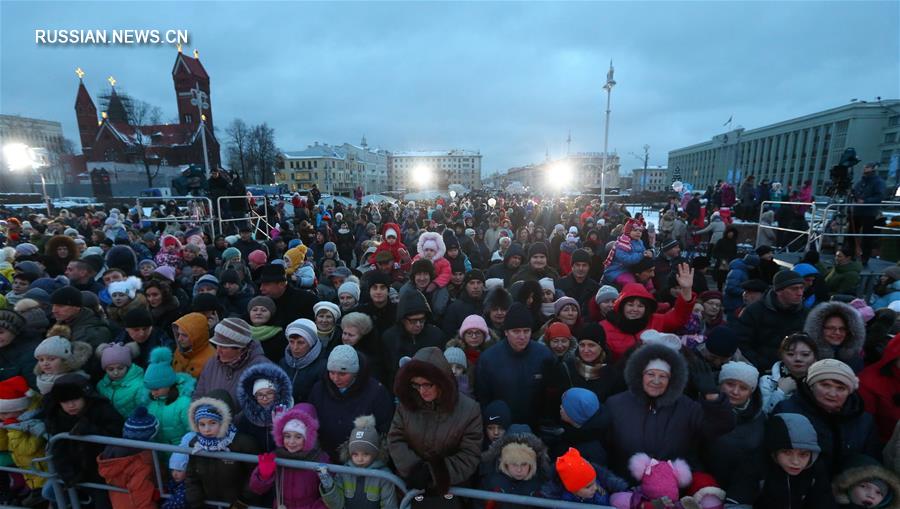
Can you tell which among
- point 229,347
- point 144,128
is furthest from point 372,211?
point 144,128

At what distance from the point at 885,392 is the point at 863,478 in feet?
3.25

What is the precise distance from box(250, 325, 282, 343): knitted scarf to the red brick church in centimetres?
6363

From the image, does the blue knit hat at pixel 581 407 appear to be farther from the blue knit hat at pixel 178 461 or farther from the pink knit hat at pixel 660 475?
the blue knit hat at pixel 178 461

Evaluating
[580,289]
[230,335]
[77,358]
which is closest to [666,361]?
[580,289]

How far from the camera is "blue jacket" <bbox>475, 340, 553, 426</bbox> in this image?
3178mm

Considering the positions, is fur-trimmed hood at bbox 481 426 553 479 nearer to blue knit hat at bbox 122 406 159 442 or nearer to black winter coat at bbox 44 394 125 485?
blue knit hat at bbox 122 406 159 442

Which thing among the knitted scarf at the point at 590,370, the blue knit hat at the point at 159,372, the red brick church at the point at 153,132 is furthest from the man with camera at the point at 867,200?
the red brick church at the point at 153,132

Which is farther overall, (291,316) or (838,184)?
(838,184)

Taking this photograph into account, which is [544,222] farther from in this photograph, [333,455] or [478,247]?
[333,455]

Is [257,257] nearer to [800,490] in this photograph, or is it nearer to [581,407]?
[581,407]

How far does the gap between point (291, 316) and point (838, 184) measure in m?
11.5

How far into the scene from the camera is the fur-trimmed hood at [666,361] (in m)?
2.61

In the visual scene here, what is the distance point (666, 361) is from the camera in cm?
264

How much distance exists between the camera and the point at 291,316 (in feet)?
14.8
